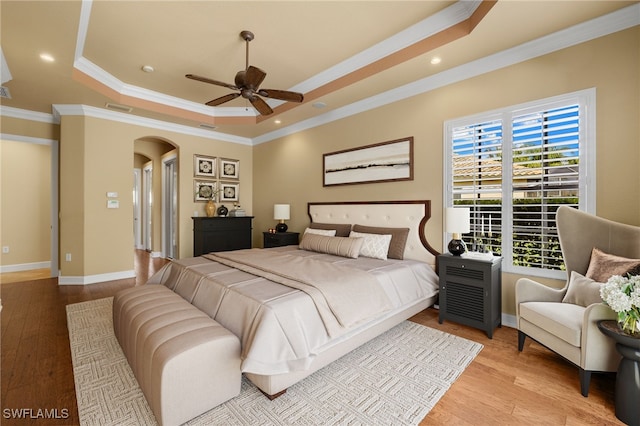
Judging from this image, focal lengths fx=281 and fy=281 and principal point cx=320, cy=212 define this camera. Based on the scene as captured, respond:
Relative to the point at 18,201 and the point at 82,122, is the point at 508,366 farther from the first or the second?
the point at 18,201

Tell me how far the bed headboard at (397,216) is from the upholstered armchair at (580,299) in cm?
119

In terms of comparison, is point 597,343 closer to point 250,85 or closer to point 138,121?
point 250,85

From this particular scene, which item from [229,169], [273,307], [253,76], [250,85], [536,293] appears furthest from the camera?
[229,169]

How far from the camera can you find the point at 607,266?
216cm

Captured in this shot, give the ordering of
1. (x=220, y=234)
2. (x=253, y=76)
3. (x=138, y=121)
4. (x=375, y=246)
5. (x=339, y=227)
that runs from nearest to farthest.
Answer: (x=253, y=76), (x=375, y=246), (x=339, y=227), (x=138, y=121), (x=220, y=234)

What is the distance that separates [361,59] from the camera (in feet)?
11.4

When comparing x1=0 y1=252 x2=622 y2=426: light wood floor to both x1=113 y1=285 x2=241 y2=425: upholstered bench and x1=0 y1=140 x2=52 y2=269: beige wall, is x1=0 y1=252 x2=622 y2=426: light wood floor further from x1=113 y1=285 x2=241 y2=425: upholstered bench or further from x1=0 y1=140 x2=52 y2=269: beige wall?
x1=0 y1=140 x2=52 y2=269: beige wall

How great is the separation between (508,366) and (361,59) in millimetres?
3494

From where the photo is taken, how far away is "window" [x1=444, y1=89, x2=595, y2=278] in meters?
2.58

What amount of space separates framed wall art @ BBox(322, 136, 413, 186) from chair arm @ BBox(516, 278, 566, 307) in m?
1.79

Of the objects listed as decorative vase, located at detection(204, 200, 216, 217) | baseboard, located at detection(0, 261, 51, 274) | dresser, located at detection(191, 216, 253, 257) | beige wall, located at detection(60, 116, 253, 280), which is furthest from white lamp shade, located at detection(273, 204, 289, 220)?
baseboard, located at detection(0, 261, 51, 274)

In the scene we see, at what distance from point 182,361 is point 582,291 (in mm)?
2926

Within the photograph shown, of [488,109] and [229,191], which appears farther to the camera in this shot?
[229,191]

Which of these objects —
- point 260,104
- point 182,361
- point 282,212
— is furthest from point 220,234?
point 182,361
